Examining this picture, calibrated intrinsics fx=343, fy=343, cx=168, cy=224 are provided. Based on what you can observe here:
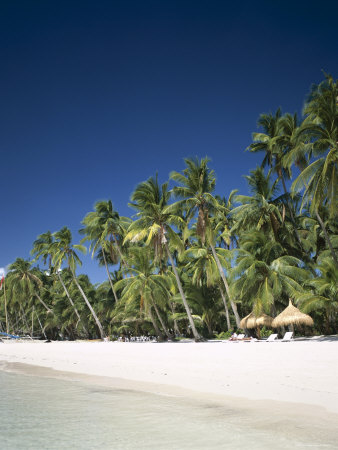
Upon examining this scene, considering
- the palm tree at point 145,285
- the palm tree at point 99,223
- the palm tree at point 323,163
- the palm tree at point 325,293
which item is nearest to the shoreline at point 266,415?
the palm tree at point 323,163

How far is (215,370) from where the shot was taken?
8648mm

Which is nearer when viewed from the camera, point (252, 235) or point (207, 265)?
point (252, 235)

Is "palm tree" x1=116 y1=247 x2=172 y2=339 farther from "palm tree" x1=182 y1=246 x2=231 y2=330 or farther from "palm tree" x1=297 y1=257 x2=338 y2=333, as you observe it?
"palm tree" x1=297 y1=257 x2=338 y2=333

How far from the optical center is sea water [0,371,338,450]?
3.79m

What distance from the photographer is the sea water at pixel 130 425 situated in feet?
12.4

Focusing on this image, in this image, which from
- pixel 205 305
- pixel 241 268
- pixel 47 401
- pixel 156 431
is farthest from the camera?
pixel 205 305

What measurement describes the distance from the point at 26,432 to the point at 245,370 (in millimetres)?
5228

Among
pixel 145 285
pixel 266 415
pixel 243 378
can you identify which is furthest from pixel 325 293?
pixel 266 415

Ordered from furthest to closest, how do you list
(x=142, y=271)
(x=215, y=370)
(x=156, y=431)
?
(x=142, y=271), (x=215, y=370), (x=156, y=431)

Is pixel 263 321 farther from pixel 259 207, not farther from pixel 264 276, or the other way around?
pixel 259 207

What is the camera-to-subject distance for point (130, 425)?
184 inches

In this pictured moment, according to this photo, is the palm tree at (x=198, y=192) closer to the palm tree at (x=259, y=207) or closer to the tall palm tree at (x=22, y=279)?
the palm tree at (x=259, y=207)

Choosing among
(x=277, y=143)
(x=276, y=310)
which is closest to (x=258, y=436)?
(x=276, y=310)

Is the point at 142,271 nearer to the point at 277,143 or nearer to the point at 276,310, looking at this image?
the point at 276,310
